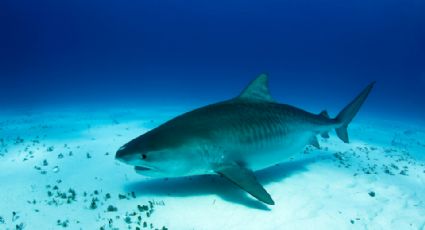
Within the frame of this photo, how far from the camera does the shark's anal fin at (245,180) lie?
4.87 m

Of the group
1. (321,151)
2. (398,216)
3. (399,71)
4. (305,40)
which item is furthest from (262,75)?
(305,40)

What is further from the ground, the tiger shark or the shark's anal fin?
the tiger shark

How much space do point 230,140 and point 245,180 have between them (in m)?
0.87

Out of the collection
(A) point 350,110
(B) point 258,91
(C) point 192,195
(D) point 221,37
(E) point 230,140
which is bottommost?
(C) point 192,195

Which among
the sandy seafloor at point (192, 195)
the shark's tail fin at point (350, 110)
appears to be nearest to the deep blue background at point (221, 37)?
the sandy seafloor at point (192, 195)

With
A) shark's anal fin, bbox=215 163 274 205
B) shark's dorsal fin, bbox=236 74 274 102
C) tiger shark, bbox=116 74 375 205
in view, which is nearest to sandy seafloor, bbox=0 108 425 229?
shark's anal fin, bbox=215 163 274 205

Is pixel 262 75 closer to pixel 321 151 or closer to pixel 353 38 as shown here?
pixel 321 151

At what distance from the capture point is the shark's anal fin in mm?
4871

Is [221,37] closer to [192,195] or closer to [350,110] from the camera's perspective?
[350,110]

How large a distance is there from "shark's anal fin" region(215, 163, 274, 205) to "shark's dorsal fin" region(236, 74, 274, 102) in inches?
70.8

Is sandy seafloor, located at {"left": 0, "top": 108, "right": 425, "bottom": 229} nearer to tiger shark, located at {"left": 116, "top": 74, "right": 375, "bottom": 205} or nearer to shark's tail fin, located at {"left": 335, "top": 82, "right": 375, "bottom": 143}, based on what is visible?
tiger shark, located at {"left": 116, "top": 74, "right": 375, "bottom": 205}

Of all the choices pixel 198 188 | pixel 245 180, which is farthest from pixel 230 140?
pixel 198 188

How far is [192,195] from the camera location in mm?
5715

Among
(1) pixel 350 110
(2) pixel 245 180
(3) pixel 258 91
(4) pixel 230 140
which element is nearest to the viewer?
(2) pixel 245 180
